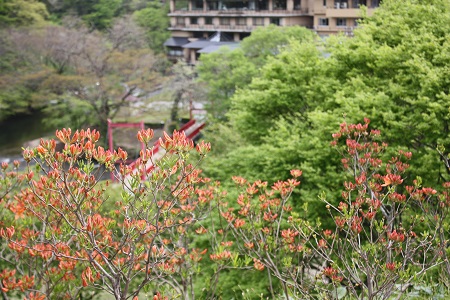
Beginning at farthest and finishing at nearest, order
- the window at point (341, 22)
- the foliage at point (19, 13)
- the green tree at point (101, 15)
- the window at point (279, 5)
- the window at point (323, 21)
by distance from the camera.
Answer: the window at point (279, 5), the green tree at point (101, 15), the window at point (323, 21), the window at point (341, 22), the foliage at point (19, 13)

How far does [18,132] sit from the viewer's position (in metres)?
29.5

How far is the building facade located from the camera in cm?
3712

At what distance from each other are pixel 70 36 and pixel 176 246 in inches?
957

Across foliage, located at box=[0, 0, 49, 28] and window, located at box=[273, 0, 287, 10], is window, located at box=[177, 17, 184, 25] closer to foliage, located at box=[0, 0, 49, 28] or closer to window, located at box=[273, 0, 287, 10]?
window, located at box=[273, 0, 287, 10]

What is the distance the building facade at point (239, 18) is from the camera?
3712 centimetres

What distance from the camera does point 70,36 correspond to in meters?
27.7

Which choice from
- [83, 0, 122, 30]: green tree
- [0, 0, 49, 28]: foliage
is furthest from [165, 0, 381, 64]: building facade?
[0, 0, 49, 28]: foliage

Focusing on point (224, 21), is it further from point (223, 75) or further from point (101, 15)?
point (223, 75)

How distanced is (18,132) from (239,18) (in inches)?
899

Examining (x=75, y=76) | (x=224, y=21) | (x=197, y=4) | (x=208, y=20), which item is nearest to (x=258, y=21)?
(x=224, y=21)

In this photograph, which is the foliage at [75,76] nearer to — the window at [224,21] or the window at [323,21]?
the window at [323,21]

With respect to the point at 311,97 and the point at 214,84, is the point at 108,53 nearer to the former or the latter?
the point at 214,84

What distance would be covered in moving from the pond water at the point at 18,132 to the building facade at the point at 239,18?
43.9ft

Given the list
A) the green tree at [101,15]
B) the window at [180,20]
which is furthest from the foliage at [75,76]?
the window at [180,20]
